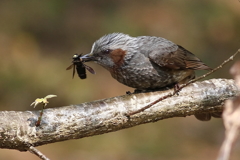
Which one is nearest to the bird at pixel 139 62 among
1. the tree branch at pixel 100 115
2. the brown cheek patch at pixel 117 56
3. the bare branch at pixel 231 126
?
the brown cheek patch at pixel 117 56

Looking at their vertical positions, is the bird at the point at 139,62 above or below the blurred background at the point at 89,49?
below

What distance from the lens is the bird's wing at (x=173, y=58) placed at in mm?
4297

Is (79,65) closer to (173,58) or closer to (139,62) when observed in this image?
(139,62)

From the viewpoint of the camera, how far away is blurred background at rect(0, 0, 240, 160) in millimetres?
7828

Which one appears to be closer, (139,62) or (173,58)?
(139,62)

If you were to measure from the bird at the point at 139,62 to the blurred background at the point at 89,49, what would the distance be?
361cm

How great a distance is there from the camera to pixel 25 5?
1003 centimetres

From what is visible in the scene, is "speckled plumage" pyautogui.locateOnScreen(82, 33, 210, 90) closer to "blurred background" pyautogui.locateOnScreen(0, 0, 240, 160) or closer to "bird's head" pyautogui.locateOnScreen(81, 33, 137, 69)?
"bird's head" pyautogui.locateOnScreen(81, 33, 137, 69)

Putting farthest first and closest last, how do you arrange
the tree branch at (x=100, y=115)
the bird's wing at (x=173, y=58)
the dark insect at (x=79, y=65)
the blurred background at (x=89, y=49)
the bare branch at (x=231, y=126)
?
1. the blurred background at (x=89, y=49)
2. the bird's wing at (x=173, y=58)
3. the dark insect at (x=79, y=65)
4. the tree branch at (x=100, y=115)
5. the bare branch at (x=231, y=126)

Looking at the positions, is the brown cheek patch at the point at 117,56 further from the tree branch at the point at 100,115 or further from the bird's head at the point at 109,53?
the tree branch at the point at 100,115

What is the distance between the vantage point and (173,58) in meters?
4.43

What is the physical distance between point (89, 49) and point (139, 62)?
623cm

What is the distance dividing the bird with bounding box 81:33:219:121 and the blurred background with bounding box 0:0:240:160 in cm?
361

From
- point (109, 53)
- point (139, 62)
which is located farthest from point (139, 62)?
point (109, 53)
